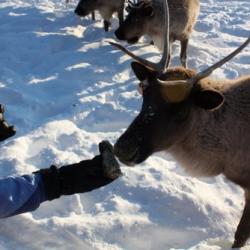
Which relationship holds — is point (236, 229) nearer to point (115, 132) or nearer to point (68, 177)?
point (68, 177)

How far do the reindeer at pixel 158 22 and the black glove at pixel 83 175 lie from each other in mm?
4371

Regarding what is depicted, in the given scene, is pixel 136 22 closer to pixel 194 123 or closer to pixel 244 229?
pixel 194 123

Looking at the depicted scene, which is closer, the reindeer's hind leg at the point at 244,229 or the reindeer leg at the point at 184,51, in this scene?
the reindeer's hind leg at the point at 244,229

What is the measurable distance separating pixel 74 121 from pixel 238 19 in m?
5.49

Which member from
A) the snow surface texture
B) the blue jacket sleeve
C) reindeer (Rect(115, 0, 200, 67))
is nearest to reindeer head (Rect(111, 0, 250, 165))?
the blue jacket sleeve

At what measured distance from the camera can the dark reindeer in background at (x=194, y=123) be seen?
3.15 metres

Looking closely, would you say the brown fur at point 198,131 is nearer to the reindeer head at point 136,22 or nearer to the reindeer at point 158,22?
the reindeer at point 158,22

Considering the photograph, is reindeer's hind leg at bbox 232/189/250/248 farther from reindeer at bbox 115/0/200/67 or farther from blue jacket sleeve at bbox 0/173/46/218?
reindeer at bbox 115/0/200/67

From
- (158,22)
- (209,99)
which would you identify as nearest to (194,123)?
(209,99)

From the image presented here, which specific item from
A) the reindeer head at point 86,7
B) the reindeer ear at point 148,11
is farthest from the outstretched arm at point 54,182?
the reindeer head at point 86,7

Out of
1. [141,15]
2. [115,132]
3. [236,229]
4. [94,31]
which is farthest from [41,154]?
[94,31]

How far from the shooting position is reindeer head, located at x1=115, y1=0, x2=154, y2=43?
301 inches

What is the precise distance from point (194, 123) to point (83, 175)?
0.81m

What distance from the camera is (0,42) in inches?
323
